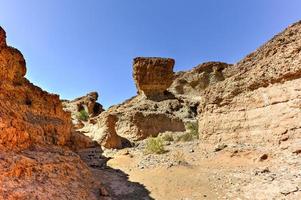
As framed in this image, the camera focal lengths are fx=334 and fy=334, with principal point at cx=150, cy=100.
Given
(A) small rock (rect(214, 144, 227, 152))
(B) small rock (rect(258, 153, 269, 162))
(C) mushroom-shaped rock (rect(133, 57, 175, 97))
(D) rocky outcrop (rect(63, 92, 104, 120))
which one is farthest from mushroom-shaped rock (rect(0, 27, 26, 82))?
(D) rocky outcrop (rect(63, 92, 104, 120))

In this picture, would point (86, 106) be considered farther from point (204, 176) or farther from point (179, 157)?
point (204, 176)

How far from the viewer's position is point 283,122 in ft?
40.3

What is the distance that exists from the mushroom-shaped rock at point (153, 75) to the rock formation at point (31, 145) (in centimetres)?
2088

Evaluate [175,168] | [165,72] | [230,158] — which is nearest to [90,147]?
[175,168]

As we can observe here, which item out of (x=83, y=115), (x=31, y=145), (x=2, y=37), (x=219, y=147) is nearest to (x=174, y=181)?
(x=219, y=147)

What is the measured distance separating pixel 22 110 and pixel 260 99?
9.20 metres

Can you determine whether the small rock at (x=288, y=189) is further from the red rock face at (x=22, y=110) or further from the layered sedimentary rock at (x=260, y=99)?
the red rock face at (x=22, y=110)

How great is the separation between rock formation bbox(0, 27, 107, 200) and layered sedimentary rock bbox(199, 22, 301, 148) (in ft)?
21.3

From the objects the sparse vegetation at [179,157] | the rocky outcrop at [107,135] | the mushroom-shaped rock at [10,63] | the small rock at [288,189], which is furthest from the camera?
the rocky outcrop at [107,135]

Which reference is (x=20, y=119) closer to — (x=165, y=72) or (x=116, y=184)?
(x=116, y=184)

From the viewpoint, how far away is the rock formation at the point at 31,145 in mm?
7559

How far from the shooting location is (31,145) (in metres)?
9.67

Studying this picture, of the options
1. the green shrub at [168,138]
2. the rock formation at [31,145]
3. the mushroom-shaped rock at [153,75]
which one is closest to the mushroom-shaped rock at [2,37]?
the rock formation at [31,145]

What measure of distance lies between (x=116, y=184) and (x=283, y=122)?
23.0 feet
